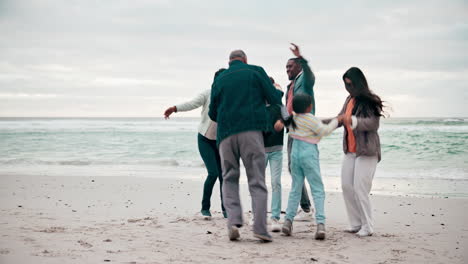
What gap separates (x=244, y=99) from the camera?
455 centimetres

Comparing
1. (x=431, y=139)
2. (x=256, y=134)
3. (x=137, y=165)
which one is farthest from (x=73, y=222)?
(x=431, y=139)

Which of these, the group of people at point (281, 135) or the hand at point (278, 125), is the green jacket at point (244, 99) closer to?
the group of people at point (281, 135)

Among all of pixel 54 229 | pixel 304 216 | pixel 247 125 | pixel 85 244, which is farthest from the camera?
pixel 304 216

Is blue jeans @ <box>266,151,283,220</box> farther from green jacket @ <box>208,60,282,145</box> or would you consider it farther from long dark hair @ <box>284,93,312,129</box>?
green jacket @ <box>208,60,282,145</box>

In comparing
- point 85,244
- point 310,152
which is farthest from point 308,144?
point 85,244

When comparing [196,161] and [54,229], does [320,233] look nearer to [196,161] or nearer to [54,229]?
[54,229]

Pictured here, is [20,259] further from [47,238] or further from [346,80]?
[346,80]

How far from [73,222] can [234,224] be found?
7.11 ft

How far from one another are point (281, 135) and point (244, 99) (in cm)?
105

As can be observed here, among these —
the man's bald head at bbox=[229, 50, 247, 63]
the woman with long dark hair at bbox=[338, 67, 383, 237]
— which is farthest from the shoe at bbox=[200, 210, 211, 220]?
the man's bald head at bbox=[229, 50, 247, 63]

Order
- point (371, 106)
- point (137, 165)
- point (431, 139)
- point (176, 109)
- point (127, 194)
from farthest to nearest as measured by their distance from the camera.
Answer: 1. point (431, 139)
2. point (137, 165)
3. point (127, 194)
4. point (176, 109)
5. point (371, 106)

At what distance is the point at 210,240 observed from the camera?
4801 mm

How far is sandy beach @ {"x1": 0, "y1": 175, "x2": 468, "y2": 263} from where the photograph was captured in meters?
4.08

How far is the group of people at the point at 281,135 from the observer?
15.0ft
